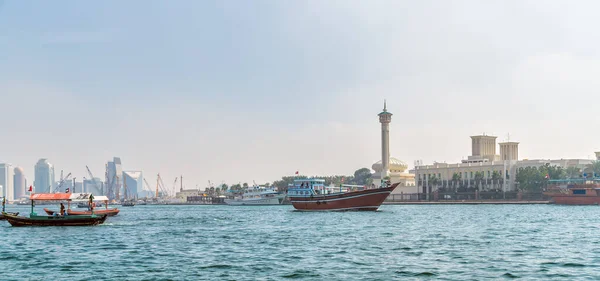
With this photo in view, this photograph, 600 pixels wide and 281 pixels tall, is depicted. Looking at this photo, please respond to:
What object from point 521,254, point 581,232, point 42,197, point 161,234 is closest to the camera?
point 521,254

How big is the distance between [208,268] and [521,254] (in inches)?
815

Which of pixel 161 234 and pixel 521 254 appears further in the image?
pixel 161 234

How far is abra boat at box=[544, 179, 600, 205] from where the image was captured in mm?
165625

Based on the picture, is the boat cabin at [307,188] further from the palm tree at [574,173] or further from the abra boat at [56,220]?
the palm tree at [574,173]

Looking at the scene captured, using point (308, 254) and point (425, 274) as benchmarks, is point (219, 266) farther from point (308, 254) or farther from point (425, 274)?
point (425, 274)

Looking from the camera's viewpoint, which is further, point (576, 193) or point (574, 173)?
point (574, 173)

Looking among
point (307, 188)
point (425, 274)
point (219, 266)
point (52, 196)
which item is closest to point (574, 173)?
point (307, 188)

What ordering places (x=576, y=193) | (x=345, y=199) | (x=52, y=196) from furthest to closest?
(x=576, y=193) < (x=345, y=199) < (x=52, y=196)

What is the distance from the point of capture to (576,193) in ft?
546

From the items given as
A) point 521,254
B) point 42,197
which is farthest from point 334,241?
point 42,197

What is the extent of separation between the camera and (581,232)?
226 feet

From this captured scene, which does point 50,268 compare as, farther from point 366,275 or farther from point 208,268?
point 366,275

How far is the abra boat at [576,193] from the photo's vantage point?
166 meters

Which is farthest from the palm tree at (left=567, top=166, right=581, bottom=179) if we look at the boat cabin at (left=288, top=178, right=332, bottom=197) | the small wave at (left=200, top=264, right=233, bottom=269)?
the small wave at (left=200, top=264, right=233, bottom=269)
